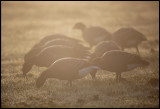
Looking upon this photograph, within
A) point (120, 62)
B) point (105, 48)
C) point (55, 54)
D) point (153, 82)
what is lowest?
point (153, 82)

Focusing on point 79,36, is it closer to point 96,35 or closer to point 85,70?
point 96,35

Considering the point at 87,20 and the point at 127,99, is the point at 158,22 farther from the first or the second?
the point at 127,99

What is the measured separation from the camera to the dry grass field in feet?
28.6

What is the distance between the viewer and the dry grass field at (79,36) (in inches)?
343

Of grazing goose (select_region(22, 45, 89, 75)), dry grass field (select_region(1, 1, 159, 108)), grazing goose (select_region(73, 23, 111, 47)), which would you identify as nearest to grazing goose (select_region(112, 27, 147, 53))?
dry grass field (select_region(1, 1, 159, 108))

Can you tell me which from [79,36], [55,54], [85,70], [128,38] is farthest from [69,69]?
[79,36]

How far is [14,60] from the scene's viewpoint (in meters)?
14.9

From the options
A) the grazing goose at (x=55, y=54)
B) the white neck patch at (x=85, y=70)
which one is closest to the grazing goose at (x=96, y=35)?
the grazing goose at (x=55, y=54)

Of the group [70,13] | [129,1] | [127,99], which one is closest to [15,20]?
[70,13]

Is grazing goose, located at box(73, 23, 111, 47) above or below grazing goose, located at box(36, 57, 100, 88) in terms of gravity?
above

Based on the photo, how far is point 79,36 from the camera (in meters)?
22.4

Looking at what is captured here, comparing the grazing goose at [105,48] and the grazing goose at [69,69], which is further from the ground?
the grazing goose at [105,48]

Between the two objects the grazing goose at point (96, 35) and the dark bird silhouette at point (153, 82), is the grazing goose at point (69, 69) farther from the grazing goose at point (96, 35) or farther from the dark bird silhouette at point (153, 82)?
the grazing goose at point (96, 35)

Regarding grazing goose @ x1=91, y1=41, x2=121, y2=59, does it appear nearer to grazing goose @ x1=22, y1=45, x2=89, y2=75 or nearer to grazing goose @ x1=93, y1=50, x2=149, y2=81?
grazing goose @ x1=22, y1=45, x2=89, y2=75
